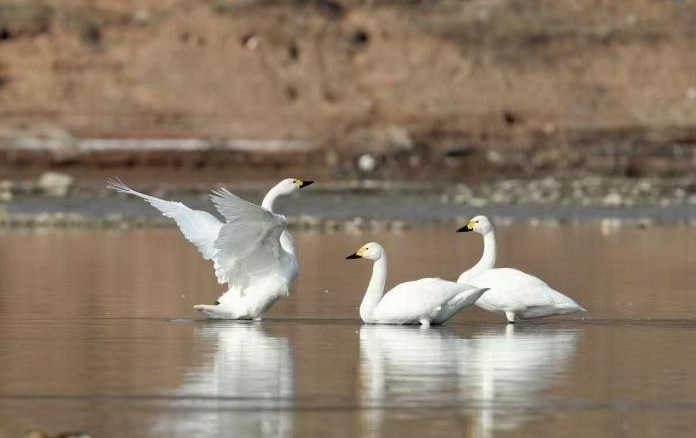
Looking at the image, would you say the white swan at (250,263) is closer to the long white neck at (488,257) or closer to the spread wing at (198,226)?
the spread wing at (198,226)

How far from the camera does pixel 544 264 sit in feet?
72.3

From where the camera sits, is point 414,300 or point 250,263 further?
point 250,263

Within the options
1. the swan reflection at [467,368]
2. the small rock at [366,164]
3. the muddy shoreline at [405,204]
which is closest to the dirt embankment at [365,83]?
Result: the small rock at [366,164]

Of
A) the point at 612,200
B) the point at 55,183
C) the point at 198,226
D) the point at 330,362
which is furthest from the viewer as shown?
the point at 55,183

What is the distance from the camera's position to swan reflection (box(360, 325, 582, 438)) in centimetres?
1012

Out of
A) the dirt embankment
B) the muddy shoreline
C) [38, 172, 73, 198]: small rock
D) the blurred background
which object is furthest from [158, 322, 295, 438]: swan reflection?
the dirt embankment

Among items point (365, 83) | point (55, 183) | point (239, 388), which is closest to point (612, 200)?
point (55, 183)

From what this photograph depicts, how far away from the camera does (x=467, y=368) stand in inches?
464

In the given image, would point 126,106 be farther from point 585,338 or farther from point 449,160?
point 585,338

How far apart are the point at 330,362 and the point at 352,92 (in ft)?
120

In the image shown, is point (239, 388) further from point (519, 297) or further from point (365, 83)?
point (365, 83)

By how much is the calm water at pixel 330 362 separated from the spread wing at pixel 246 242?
0.44 metres

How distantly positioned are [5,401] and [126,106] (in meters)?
37.1

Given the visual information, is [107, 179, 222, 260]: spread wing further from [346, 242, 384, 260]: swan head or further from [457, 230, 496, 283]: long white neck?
[457, 230, 496, 283]: long white neck
